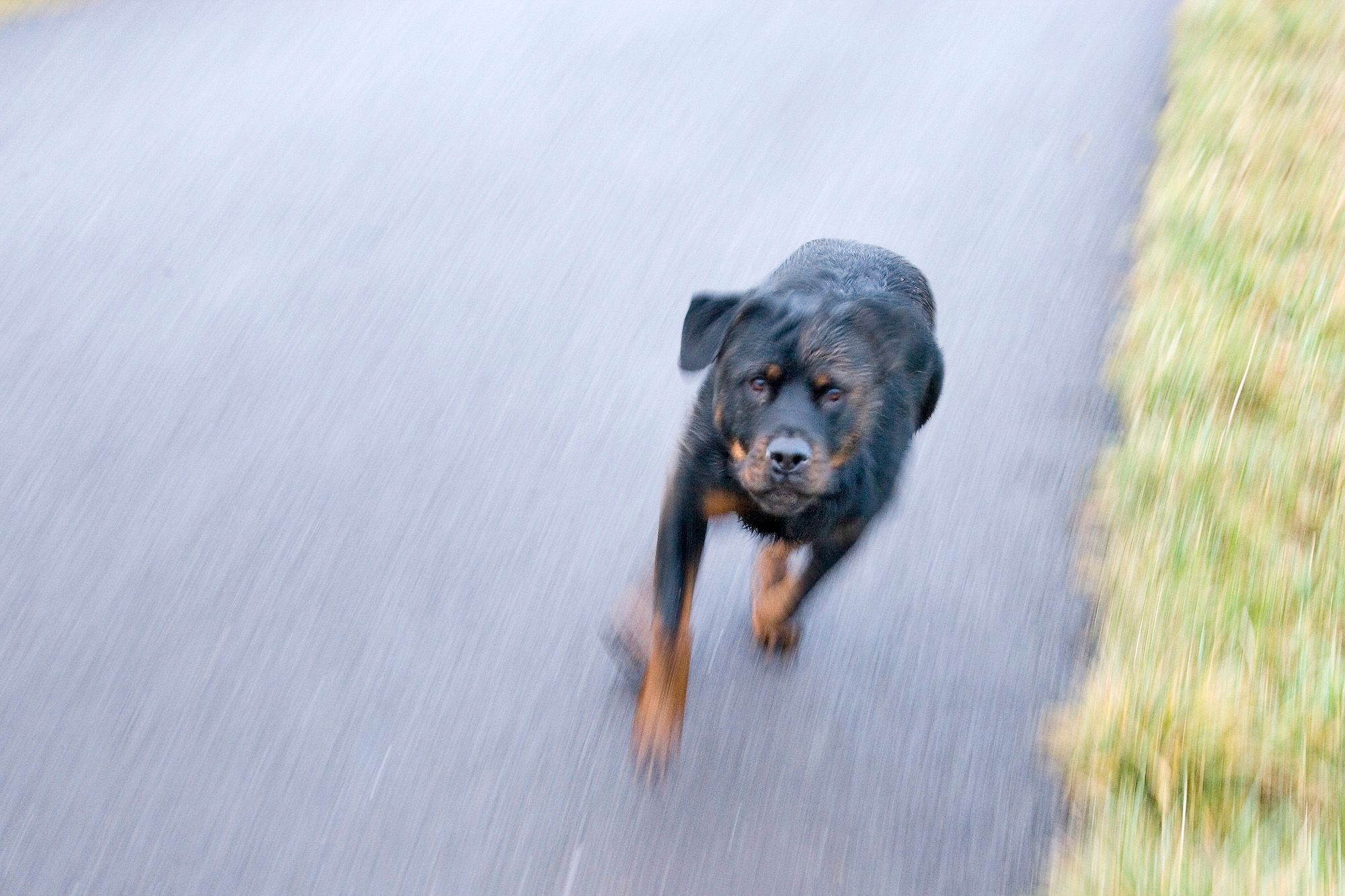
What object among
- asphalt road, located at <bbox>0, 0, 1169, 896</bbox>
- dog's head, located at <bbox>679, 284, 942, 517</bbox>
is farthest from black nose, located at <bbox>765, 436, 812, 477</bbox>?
asphalt road, located at <bbox>0, 0, 1169, 896</bbox>

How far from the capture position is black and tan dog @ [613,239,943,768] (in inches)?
119

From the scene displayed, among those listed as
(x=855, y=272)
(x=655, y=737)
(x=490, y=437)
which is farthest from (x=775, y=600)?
(x=490, y=437)

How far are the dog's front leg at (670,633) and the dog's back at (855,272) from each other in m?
0.80

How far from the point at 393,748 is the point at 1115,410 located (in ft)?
10.1

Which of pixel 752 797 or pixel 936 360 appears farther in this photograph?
pixel 936 360

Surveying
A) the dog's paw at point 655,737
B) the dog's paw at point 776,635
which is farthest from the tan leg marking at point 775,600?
the dog's paw at point 655,737

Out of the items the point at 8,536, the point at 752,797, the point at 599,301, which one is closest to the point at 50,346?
the point at 8,536

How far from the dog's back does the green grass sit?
1061mm

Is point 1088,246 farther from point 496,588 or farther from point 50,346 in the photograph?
point 50,346

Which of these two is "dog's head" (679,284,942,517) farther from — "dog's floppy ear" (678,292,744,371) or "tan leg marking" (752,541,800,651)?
"tan leg marking" (752,541,800,651)

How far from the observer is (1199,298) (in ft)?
16.5

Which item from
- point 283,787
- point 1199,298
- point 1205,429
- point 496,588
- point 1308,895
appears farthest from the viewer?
point 1199,298

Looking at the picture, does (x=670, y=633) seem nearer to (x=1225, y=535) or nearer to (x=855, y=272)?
(x=855, y=272)

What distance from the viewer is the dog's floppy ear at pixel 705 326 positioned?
312cm
